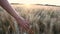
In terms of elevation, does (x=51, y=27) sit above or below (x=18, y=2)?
below

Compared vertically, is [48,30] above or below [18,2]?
below

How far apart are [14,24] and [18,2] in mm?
258

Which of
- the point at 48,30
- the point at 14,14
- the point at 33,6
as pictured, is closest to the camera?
the point at 14,14

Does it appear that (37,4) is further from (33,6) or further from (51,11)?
(51,11)

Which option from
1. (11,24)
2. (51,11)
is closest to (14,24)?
(11,24)

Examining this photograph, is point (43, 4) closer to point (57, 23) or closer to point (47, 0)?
point (47, 0)

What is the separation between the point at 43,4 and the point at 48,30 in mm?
236

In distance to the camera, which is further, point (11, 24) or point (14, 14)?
point (11, 24)

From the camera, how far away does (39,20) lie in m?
1.01

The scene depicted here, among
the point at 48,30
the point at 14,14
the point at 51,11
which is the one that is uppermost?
the point at 14,14

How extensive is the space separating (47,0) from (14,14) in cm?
66

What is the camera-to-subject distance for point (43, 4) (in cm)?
113

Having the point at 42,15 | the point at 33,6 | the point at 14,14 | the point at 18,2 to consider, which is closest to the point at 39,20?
the point at 42,15

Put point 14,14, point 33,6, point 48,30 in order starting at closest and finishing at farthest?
point 14,14, point 48,30, point 33,6
